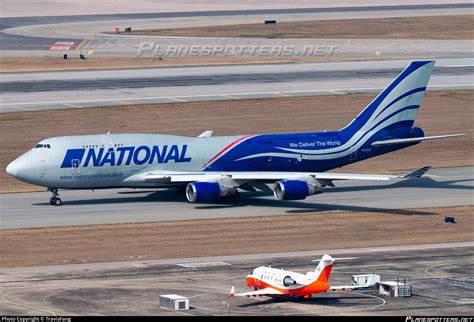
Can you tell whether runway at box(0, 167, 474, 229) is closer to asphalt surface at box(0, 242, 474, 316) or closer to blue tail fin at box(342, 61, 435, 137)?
blue tail fin at box(342, 61, 435, 137)

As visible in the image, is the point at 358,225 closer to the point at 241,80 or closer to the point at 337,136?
the point at 337,136

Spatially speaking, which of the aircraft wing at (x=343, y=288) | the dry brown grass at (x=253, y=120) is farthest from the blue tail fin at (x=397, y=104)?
the aircraft wing at (x=343, y=288)

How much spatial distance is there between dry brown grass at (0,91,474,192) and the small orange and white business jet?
49496 millimetres

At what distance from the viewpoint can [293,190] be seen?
285ft

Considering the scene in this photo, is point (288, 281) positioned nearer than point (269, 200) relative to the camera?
Yes

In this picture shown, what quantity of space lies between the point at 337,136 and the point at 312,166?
3361 millimetres

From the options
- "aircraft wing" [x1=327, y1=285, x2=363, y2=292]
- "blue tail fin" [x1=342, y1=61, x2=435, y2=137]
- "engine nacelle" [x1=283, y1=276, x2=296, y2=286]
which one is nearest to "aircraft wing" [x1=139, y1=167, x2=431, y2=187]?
"blue tail fin" [x1=342, y1=61, x2=435, y2=137]

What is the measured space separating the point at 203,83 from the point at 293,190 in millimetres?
66373

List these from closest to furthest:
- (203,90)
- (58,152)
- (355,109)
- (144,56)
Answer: (58,152) < (355,109) < (203,90) < (144,56)

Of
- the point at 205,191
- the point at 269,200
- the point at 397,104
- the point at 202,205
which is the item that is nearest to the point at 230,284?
the point at 205,191

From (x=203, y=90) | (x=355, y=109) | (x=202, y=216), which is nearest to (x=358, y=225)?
(x=202, y=216)

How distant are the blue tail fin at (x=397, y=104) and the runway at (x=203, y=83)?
44.0 meters

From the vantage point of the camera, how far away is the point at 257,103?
138500 mm

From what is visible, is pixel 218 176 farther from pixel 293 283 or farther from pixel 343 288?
pixel 293 283
